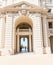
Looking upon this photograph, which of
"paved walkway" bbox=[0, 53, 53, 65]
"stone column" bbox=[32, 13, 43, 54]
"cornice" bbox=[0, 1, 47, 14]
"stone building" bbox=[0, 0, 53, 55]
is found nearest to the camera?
"paved walkway" bbox=[0, 53, 53, 65]

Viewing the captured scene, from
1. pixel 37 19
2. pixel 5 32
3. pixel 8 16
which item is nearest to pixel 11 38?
pixel 5 32

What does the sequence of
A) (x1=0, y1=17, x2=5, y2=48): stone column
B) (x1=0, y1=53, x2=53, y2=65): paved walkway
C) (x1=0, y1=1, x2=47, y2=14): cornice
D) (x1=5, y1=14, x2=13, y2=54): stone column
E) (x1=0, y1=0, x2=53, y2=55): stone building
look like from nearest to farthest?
(x1=0, y1=53, x2=53, y2=65): paved walkway < (x1=5, y1=14, x2=13, y2=54): stone column < (x1=0, y1=0, x2=53, y2=55): stone building < (x1=0, y1=17, x2=5, y2=48): stone column < (x1=0, y1=1, x2=47, y2=14): cornice

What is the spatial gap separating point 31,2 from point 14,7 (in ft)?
14.1

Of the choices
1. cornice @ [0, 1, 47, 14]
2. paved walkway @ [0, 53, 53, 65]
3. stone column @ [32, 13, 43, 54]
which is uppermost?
cornice @ [0, 1, 47, 14]

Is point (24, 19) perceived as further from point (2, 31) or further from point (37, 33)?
point (2, 31)

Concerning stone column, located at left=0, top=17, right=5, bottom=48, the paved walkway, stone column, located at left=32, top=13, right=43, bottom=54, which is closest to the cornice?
stone column, located at left=32, top=13, right=43, bottom=54

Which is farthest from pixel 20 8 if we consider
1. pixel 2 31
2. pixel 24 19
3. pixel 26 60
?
pixel 26 60

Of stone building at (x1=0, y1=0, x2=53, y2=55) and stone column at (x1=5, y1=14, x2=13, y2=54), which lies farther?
stone building at (x1=0, y1=0, x2=53, y2=55)

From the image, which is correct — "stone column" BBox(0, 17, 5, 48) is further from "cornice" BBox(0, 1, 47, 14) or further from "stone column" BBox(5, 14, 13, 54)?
"cornice" BBox(0, 1, 47, 14)

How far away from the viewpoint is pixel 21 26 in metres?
28.9

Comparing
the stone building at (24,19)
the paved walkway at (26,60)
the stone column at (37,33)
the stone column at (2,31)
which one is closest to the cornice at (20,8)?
the stone building at (24,19)

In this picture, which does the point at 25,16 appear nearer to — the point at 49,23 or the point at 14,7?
the point at 14,7

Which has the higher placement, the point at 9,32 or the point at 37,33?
the point at 9,32

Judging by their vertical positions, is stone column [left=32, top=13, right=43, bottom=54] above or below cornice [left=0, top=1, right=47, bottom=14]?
below
